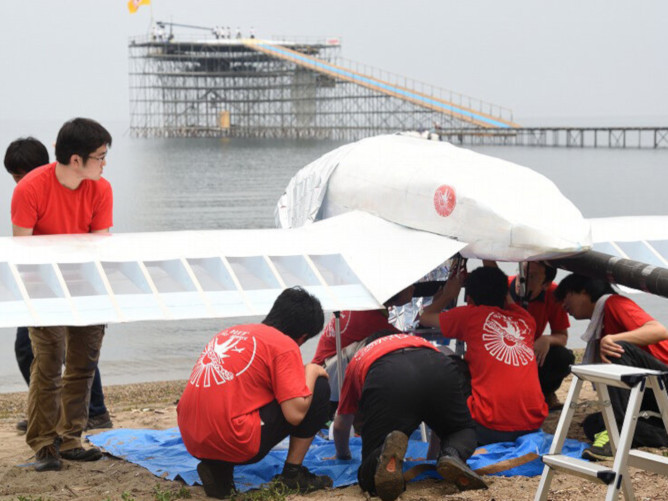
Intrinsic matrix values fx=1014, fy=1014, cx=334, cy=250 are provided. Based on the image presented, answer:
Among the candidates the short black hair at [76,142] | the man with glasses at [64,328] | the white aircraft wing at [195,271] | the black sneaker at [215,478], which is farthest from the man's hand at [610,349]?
the short black hair at [76,142]

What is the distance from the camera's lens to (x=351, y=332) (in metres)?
6.29

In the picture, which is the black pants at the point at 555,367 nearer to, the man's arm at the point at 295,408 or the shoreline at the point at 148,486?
the shoreline at the point at 148,486

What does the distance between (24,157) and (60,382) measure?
165 centimetres

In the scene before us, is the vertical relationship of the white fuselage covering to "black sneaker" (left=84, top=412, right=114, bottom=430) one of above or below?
above

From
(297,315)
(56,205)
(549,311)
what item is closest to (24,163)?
(56,205)

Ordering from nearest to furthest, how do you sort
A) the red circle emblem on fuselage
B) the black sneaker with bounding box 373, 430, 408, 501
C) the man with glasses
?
the black sneaker with bounding box 373, 430, 408, 501, the man with glasses, the red circle emblem on fuselage

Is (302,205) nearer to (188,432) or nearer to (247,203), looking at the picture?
(188,432)

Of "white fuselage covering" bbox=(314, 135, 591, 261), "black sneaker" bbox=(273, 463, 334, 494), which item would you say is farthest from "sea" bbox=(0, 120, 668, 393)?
"black sneaker" bbox=(273, 463, 334, 494)

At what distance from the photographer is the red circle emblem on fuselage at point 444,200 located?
6.15m

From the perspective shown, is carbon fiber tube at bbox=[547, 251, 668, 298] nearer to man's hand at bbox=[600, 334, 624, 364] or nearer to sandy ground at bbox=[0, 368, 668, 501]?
man's hand at bbox=[600, 334, 624, 364]

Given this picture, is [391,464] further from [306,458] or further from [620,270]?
[620,270]

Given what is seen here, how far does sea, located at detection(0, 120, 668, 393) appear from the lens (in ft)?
40.6

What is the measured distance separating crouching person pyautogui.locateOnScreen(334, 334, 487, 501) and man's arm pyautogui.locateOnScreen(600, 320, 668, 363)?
2.71 ft

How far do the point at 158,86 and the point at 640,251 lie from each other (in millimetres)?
90664
